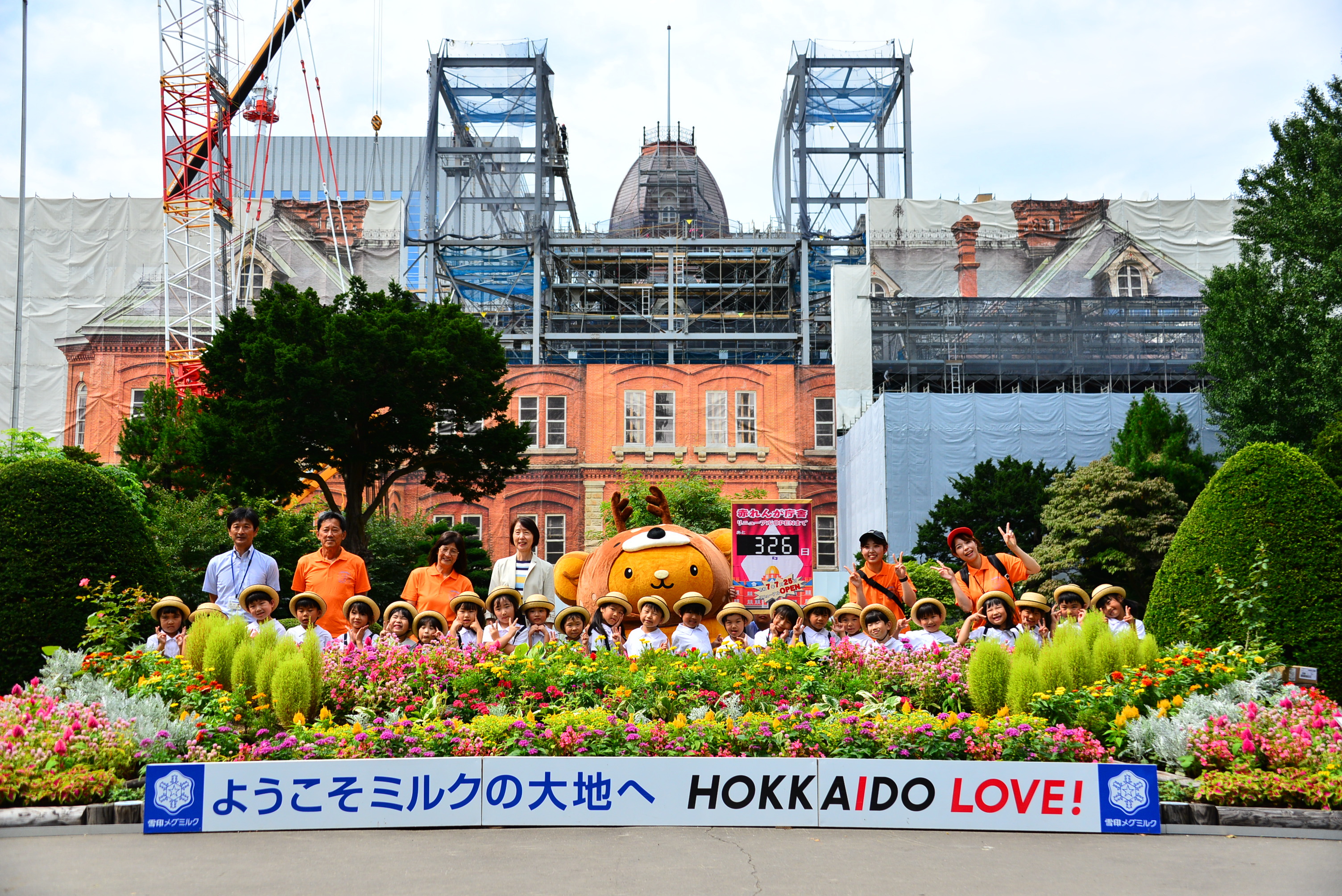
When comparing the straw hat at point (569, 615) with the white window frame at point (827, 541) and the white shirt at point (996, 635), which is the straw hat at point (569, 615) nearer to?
the white shirt at point (996, 635)

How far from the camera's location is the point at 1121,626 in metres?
10.1

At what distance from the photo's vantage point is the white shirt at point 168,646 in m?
9.45

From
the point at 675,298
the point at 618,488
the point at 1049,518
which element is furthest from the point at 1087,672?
the point at 675,298

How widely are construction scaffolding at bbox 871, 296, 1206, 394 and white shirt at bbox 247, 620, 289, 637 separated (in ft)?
111

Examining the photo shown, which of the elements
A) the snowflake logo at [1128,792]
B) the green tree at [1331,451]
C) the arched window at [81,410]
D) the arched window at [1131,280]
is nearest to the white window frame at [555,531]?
the arched window at [81,410]

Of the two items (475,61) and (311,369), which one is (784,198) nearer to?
(475,61)

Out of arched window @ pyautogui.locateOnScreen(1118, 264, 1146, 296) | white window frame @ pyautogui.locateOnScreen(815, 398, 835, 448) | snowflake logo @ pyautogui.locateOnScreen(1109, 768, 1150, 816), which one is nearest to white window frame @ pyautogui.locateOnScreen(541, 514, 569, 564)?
white window frame @ pyautogui.locateOnScreen(815, 398, 835, 448)

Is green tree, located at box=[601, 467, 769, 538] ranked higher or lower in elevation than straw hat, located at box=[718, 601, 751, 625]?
higher

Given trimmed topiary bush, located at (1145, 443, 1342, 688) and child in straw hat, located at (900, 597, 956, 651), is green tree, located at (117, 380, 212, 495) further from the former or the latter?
trimmed topiary bush, located at (1145, 443, 1342, 688)

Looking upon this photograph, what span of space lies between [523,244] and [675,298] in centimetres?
780

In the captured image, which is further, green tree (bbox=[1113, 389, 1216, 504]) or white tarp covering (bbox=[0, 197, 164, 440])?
white tarp covering (bbox=[0, 197, 164, 440])

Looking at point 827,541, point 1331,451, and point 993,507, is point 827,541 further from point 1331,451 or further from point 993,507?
point 1331,451

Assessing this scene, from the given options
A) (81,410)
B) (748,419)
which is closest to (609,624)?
(748,419)

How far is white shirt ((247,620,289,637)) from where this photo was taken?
8844 mm
